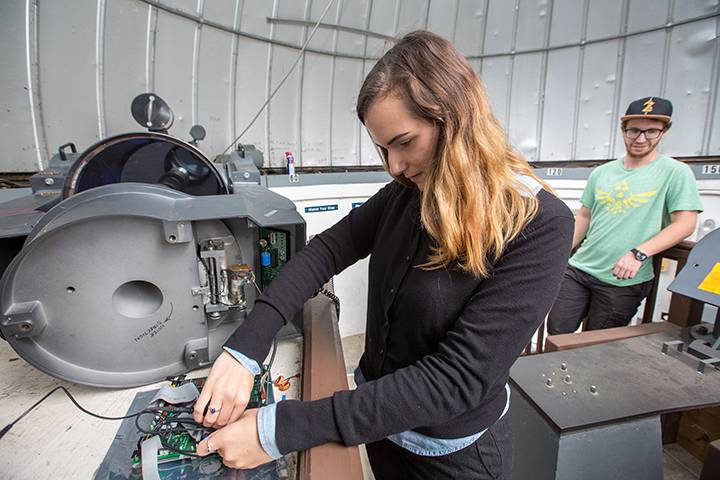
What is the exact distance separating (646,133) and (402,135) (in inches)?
59.7

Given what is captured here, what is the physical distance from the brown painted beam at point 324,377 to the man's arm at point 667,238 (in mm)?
1247

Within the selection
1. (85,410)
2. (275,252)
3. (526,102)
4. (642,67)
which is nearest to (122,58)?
(275,252)

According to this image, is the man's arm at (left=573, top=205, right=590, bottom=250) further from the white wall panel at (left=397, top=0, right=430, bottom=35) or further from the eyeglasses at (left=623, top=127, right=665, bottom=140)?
the white wall panel at (left=397, top=0, right=430, bottom=35)

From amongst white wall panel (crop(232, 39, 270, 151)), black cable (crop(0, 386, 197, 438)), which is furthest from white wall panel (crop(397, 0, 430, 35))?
black cable (crop(0, 386, 197, 438))

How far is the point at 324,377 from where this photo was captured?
0.69m

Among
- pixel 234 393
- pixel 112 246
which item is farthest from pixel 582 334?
pixel 112 246

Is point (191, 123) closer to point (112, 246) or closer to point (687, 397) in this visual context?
point (112, 246)

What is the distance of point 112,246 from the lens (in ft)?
2.09

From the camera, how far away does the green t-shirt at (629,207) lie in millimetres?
1392

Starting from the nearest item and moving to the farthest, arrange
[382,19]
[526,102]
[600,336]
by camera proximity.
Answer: [600,336], [382,19], [526,102]

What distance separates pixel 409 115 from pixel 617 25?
344 centimetres

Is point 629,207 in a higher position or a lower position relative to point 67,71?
lower

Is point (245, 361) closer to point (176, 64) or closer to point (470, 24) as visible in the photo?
point (176, 64)

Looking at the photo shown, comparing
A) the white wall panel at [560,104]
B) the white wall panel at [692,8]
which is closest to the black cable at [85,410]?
the white wall panel at [560,104]
